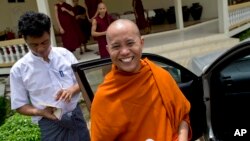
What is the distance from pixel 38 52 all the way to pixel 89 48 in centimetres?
817

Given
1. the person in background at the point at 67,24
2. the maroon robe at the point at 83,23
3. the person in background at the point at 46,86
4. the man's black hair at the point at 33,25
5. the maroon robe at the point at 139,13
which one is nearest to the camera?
the man's black hair at the point at 33,25

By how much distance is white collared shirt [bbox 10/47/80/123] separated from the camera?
2320 mm

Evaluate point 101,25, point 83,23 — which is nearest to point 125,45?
point 101,25

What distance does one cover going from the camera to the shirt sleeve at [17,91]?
7.64 ft

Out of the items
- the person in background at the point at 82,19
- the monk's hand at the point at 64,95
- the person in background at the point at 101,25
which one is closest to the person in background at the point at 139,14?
the person in background at the point at 82,19

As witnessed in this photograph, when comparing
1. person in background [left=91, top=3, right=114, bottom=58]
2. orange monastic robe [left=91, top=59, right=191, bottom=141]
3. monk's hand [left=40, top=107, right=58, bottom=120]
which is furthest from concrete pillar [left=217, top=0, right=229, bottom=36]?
orange monastic robe [left=91, top=59, right=191, bottom=141]

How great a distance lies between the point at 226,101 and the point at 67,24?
598 cm

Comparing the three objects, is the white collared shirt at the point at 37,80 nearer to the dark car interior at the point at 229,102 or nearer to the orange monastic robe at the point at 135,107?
the orange monastic robe at the point at 135,107

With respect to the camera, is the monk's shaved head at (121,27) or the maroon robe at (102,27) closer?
the monk's shaved head at (121,27)

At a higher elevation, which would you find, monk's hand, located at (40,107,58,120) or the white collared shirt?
the white collared shirt

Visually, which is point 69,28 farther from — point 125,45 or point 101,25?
point 125,45

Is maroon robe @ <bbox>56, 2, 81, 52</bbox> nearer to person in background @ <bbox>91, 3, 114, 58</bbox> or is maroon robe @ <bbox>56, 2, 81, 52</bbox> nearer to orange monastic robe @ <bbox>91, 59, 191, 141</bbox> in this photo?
person in background @ <bbox>91, 3, 114, 58</bbox>

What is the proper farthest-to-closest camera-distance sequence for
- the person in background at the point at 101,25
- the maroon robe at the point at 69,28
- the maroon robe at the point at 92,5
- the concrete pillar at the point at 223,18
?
the concrete pillar at the point at 223,18 < the maroon robe at the point at 69,28 < the maroon robe at the point at 92,5 < the person in background at the point at 101,25

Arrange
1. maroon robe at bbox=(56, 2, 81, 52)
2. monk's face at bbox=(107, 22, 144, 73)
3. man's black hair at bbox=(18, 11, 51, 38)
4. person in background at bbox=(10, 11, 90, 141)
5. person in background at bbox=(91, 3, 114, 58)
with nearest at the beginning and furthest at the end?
1. monk's face at bbox=(107, 22, 144, 73)
2. man's black hair at bbox=(18, 11, 51, 38)
3. person in background at bbox=(10, 11, 90, 141)
4. person in background at bbox=(91, 3, 114, 58)
5. maroon robe at bbox=(56, 2, 81, 52)
